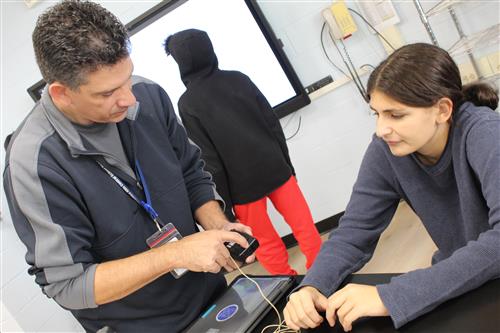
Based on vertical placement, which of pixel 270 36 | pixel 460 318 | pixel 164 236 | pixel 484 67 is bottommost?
pixel 484 67

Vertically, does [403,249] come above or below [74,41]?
below

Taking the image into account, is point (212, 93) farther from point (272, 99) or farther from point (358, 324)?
point (358, 324)

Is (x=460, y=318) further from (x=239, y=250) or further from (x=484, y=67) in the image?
(x=484, y=67)

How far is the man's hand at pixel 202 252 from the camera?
3.29 feet

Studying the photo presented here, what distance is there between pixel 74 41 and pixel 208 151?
1.45 meters

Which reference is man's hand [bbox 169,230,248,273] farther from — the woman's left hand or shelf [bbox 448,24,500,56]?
shelf [bbox 448,24,500,56]

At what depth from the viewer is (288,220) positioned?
8.34ft

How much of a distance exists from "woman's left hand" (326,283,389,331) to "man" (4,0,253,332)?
0.99 feet

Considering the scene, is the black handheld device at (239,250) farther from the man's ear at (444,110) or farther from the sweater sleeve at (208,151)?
the sweater sleeve at (208,151)

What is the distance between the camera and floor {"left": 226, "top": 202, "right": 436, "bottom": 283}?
241cm

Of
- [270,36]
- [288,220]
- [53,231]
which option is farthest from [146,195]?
[270,36]

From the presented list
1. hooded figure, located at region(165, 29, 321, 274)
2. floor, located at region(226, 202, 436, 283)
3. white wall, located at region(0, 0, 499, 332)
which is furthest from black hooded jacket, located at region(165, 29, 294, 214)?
white wall, located at region(0, 0, 499, 332)

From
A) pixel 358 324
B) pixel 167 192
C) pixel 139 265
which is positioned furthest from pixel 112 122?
pixel 358 324

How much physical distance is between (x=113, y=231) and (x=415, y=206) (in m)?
0.79
